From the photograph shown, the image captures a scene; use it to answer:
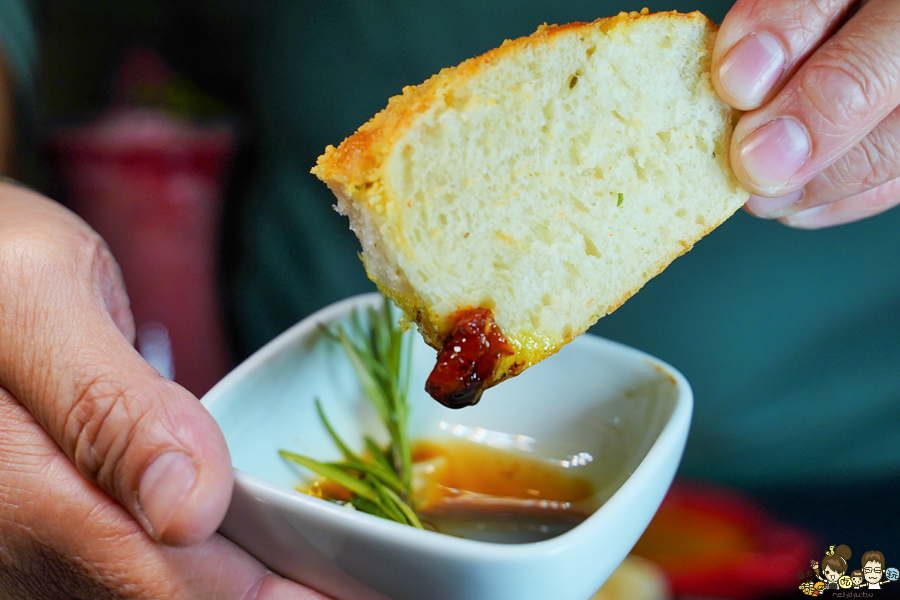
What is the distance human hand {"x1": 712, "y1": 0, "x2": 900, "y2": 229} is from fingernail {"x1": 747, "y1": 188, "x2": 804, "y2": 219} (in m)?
0.19

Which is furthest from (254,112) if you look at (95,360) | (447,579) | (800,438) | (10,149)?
(800,438)

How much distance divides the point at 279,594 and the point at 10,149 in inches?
70.8

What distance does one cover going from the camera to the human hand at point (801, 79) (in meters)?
0.73

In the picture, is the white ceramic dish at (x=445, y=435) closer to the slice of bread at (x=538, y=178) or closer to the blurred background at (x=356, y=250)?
the slice of bread at (x=538, y=178)

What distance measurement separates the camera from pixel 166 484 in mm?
611

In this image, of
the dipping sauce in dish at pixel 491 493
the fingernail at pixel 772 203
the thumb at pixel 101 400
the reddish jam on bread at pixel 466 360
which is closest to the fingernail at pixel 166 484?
the thumb at pixel 101 400

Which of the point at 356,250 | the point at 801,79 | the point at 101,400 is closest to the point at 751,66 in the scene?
the point at 801,79

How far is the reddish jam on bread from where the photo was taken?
0.62m

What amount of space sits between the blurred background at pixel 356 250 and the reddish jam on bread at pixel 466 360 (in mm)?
686

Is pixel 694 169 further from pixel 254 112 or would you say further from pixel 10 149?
pixel 10 149

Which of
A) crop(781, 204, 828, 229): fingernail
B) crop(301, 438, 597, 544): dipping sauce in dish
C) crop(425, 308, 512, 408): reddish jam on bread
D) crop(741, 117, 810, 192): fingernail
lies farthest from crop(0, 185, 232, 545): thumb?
crop(781, 204, 828, 229): fingernail

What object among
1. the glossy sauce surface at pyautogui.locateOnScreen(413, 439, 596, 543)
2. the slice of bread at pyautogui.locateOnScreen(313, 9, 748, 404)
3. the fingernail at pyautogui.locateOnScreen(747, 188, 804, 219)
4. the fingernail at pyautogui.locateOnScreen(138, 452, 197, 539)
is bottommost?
the glossy sauce surface at pyautogui.locateOnScreen(413, 439, 596, 543)

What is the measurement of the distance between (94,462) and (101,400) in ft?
0.23

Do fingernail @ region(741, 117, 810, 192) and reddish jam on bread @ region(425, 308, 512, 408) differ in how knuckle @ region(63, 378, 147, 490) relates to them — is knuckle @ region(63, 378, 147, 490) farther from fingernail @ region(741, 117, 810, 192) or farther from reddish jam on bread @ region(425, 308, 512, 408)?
fingernail @ region(741, 117, 810, 192)
